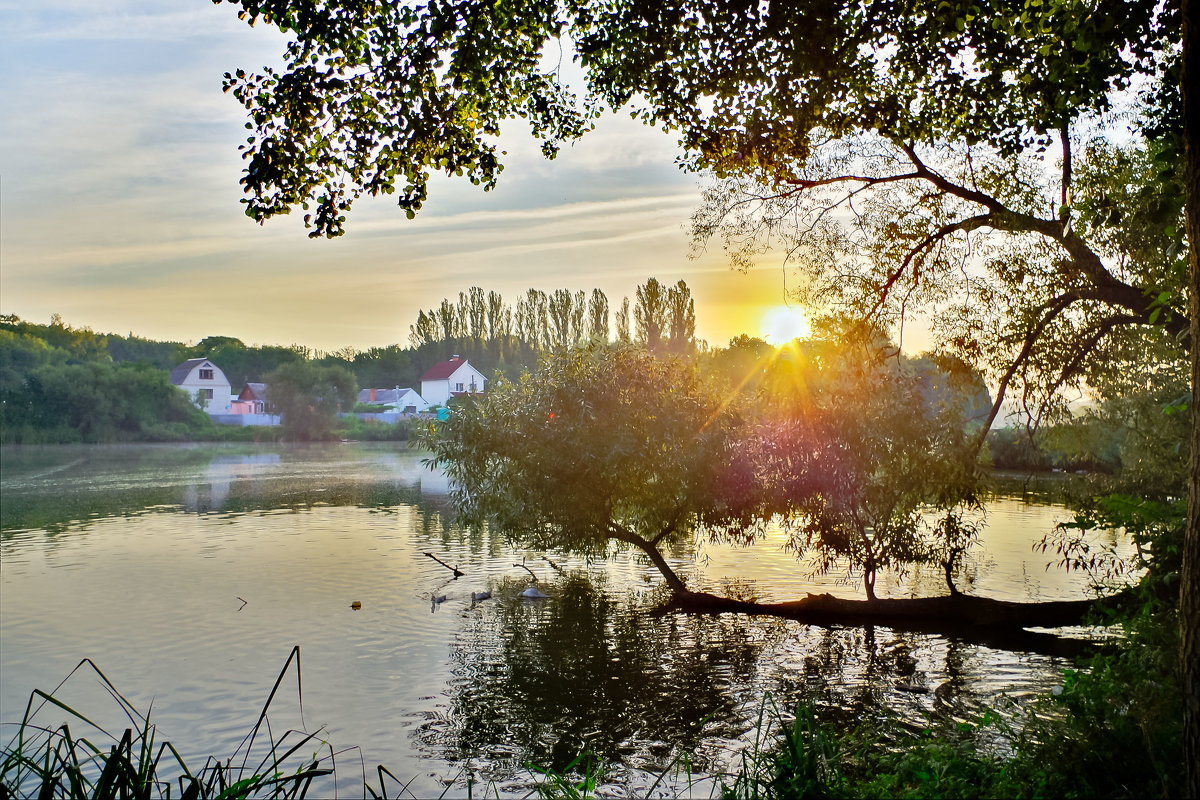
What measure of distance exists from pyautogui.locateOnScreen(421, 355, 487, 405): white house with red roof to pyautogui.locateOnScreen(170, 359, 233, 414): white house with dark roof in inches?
845

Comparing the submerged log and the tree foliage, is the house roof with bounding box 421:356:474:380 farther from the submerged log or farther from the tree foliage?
the submerged log

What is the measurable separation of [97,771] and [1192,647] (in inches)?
411

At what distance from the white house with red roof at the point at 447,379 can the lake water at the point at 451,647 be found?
227ft

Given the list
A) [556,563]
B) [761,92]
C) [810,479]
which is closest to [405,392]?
[556,563]

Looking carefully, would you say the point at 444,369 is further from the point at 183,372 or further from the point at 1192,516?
the point at 1192,516

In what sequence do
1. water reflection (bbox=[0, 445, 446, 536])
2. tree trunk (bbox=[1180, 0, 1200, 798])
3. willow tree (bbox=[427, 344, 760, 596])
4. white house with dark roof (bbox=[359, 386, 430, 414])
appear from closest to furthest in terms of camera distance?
tree trunk (bbox=[1180, 0, 1200, 798]), willow tree (bbox=[427, 344, 760, 596]), water reflection (bbox=[0, 445, 446, 536]), white house with dark roof (bbox=[359, 386, 430, 414])

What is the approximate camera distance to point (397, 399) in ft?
343

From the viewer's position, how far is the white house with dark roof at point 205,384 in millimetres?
95750

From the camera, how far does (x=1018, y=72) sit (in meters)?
9.91

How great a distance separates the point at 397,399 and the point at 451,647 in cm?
9135

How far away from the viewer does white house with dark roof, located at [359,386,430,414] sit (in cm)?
9875

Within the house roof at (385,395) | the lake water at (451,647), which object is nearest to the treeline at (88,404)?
the house roof at (385,395)

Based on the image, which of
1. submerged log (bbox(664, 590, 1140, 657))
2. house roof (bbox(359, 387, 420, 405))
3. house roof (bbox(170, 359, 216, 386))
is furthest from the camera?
house roof (bbox(359, 387, 420, 405))

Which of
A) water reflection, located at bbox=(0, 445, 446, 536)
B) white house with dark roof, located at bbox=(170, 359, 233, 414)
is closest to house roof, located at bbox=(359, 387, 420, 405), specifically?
white house with dark roof, located at bbox=(170, 359, 233, 414)
